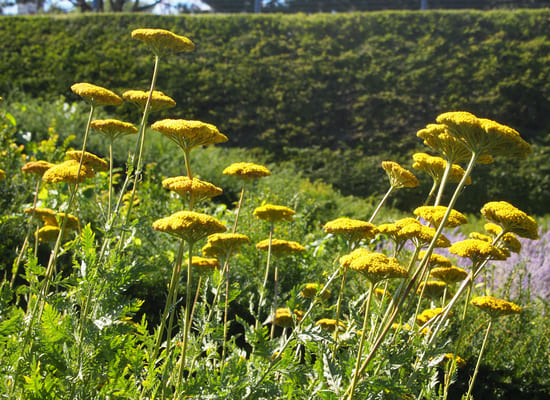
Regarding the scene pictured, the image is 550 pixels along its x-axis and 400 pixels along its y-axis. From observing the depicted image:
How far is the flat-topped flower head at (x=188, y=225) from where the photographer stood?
131cm

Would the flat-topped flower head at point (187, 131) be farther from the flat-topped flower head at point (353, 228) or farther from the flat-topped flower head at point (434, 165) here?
the flat-topped flower head at point (434, 165)

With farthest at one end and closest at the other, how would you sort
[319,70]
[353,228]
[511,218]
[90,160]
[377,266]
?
[319,70] < [90,160] < [353,228] < [511,218] < [377,266]

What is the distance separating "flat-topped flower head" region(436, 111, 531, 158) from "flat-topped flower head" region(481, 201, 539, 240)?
0.68ft

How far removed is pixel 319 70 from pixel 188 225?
10647mm

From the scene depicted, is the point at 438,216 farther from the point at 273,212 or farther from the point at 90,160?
the point at 90,160

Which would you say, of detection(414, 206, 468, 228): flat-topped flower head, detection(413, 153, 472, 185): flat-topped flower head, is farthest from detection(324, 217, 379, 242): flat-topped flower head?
detection(413, 153, 472, 185): flat-topped flower head

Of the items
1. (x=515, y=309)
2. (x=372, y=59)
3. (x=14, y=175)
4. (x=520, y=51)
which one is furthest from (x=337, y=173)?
(x=515, y=309)

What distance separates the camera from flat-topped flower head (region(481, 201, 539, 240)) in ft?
4.95

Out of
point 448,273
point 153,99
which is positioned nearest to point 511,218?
point 448,273

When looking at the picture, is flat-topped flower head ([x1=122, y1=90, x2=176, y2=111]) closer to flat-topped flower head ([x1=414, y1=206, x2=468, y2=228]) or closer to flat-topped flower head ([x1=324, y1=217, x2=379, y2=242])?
flat-topped flower head ([x1=324, y1=217, x2=379, y2=242])

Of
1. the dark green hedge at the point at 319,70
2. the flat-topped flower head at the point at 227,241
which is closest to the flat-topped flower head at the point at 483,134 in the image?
the flat-topped flower head at the point at 227,241

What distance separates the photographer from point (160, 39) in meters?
1.76

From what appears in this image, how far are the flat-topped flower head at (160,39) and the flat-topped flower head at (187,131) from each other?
0.35 meters

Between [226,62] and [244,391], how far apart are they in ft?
35.3
